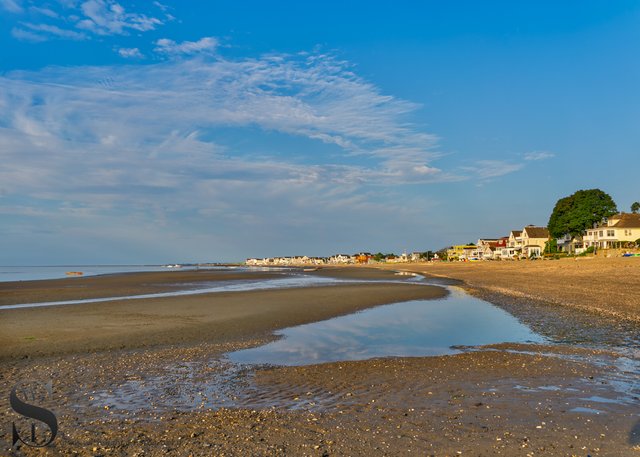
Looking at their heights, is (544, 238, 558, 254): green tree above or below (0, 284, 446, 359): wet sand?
above

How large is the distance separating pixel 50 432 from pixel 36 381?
437 cm

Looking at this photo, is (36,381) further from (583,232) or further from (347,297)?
(583,232)

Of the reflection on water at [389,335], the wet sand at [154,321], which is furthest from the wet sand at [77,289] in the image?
the reflection on water at [389,335]

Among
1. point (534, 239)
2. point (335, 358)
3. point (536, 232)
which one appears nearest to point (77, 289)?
point (335, 358)

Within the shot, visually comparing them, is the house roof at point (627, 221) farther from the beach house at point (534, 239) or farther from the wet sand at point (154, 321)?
the wet sand at point (154, 321)

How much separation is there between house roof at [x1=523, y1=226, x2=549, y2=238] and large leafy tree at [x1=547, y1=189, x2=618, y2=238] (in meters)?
26.3

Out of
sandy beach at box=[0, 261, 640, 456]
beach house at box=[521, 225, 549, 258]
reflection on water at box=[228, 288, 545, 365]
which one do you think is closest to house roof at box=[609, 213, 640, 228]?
beach house at box=[521, 225, 549, 258]

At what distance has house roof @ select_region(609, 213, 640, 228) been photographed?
9444cm

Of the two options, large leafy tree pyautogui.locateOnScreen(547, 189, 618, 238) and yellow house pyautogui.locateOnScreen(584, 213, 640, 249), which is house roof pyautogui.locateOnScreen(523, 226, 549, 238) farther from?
yellow house pyautogui.locateOnScreen(584, 213, 640, 249)

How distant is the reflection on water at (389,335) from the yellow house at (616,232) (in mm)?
81226

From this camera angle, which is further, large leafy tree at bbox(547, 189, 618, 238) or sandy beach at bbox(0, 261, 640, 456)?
large leafy tree at bbox(547, 189, 618, 238)

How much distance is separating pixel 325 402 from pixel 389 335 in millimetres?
9493

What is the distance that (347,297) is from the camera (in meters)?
34.7

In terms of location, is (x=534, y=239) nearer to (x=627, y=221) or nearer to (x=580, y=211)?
(x=580, y=211)
